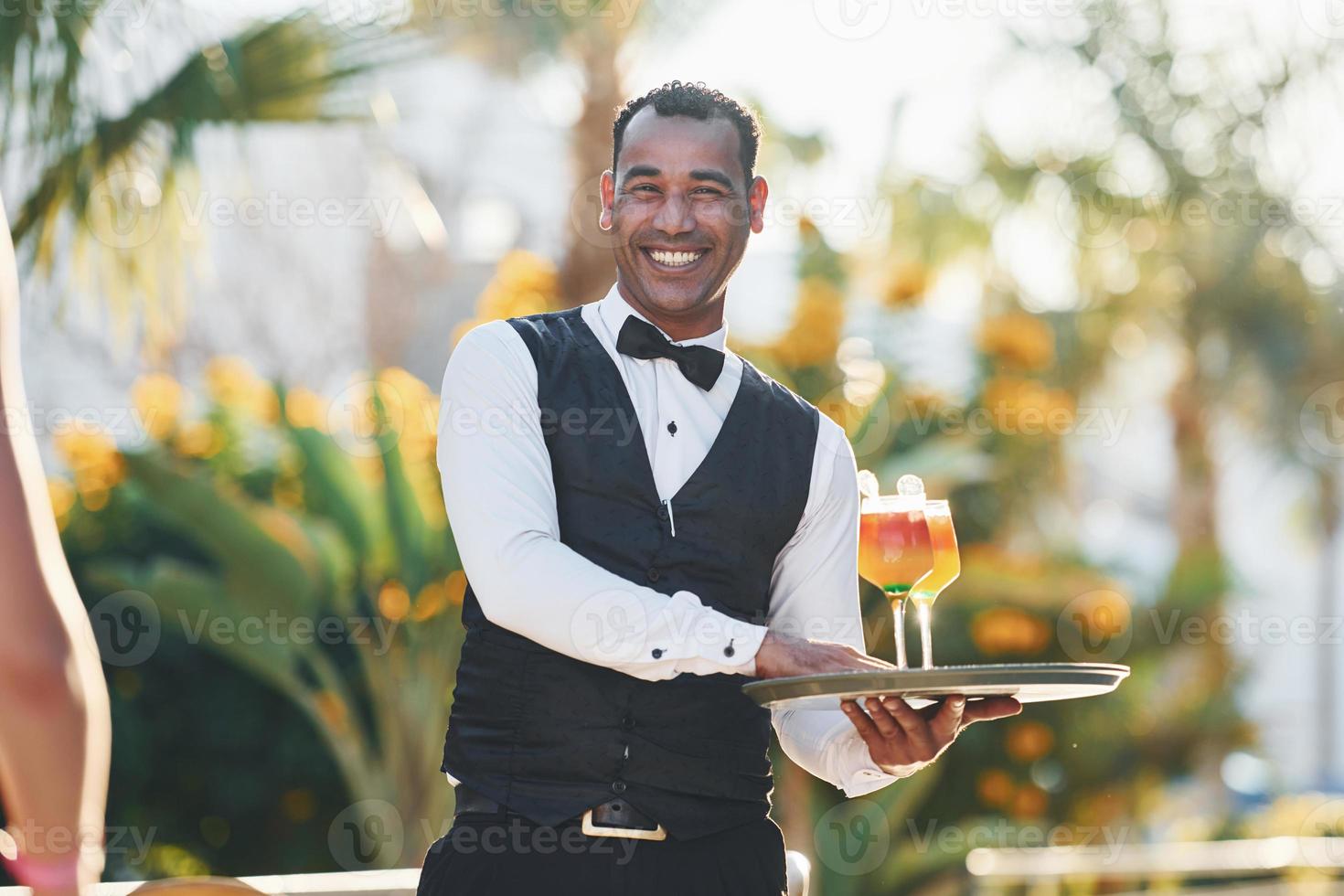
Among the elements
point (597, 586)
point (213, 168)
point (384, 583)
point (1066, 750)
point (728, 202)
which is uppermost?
point (213, 168)

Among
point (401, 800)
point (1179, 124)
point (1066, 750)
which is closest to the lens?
point (401, 800)

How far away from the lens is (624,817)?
246 centimetres

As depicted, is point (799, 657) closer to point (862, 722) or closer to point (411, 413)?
point (862, 722)

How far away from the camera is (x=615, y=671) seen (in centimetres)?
254

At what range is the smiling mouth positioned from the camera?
2820 mm

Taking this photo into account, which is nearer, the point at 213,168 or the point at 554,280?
the point at 213,168

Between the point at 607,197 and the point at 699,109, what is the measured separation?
0.85ft

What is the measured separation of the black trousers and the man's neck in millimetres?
931

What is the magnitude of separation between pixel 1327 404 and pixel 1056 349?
6.46 ft

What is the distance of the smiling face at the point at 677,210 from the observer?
110 inches

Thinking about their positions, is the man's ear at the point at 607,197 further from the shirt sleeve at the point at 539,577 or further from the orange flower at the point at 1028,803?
the orange flower at the point at 1028,803

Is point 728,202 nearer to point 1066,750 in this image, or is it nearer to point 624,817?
point 624,817

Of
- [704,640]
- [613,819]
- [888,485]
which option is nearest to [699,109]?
[704,640]

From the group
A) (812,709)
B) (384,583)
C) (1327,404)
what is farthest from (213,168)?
(1327,404)
